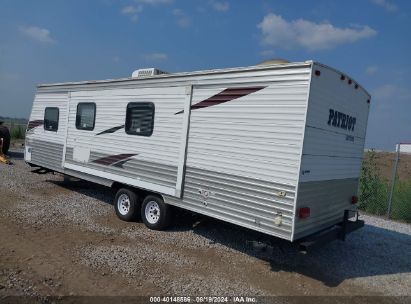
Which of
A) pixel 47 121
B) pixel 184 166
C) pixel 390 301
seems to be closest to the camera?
pixel 390 301

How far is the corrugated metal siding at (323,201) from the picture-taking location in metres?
5.53

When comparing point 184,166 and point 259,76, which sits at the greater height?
point 259,76

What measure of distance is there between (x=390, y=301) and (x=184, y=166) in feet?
12.4

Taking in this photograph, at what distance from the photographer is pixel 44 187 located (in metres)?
10.6

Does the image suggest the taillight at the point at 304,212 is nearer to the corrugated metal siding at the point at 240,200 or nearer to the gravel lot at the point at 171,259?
the corrugated metal siding at the point at 240,200

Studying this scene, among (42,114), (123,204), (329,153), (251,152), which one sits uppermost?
(42,114)

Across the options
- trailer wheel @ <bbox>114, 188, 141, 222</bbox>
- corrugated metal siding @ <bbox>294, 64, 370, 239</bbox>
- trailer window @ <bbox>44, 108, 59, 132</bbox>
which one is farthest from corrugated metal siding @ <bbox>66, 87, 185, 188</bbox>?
corrugated metal siding @ <bbox>294, 64, 370, 239</bbox>

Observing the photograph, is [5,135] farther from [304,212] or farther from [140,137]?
[304,212]

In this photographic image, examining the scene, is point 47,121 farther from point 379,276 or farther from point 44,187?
point 379,276

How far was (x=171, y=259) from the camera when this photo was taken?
6082 millimetres

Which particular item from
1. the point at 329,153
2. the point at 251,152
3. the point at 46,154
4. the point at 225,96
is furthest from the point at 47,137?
the point at 329,153

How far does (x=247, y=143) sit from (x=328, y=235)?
199 centimetres

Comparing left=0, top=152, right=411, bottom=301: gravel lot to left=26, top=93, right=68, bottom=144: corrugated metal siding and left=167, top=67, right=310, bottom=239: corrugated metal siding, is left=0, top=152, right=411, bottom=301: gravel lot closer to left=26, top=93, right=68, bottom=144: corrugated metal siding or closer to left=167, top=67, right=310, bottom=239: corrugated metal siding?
left=167, top=67, right=310, bottom=239: corrugated metal siding

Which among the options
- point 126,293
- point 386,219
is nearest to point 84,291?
point 126,293
